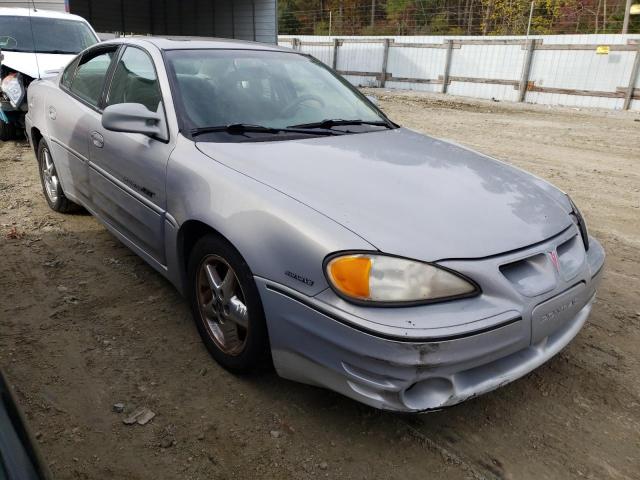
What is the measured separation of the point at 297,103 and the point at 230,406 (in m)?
1.84

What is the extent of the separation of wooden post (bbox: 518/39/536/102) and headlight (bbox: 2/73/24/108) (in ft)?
49.5

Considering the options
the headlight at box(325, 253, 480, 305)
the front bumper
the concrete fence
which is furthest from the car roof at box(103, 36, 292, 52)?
the concrete fence

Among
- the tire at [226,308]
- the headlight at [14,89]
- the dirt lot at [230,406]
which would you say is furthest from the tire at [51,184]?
the headlight at [14,89]

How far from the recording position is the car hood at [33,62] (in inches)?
281

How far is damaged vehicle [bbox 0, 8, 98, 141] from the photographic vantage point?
23.6 feet

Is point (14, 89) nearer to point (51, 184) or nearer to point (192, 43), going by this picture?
point (51, 184)

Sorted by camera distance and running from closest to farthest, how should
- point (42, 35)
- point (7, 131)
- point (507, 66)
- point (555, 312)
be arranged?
point (555, 312) < point (7, 131) < point (42, 35) < point (507, 66)

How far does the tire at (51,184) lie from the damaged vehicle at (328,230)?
1199 millimetres

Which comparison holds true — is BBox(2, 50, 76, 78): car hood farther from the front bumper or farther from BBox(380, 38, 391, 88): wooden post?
BBox(380, 38, 391, 88): wooden post

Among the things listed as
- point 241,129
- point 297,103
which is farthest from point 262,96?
point 241,129

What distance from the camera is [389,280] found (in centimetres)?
193

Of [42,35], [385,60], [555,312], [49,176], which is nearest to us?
[555,312]

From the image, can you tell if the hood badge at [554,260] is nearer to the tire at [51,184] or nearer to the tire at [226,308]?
the tire at [226,308]

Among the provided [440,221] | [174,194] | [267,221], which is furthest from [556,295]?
[174,194]
